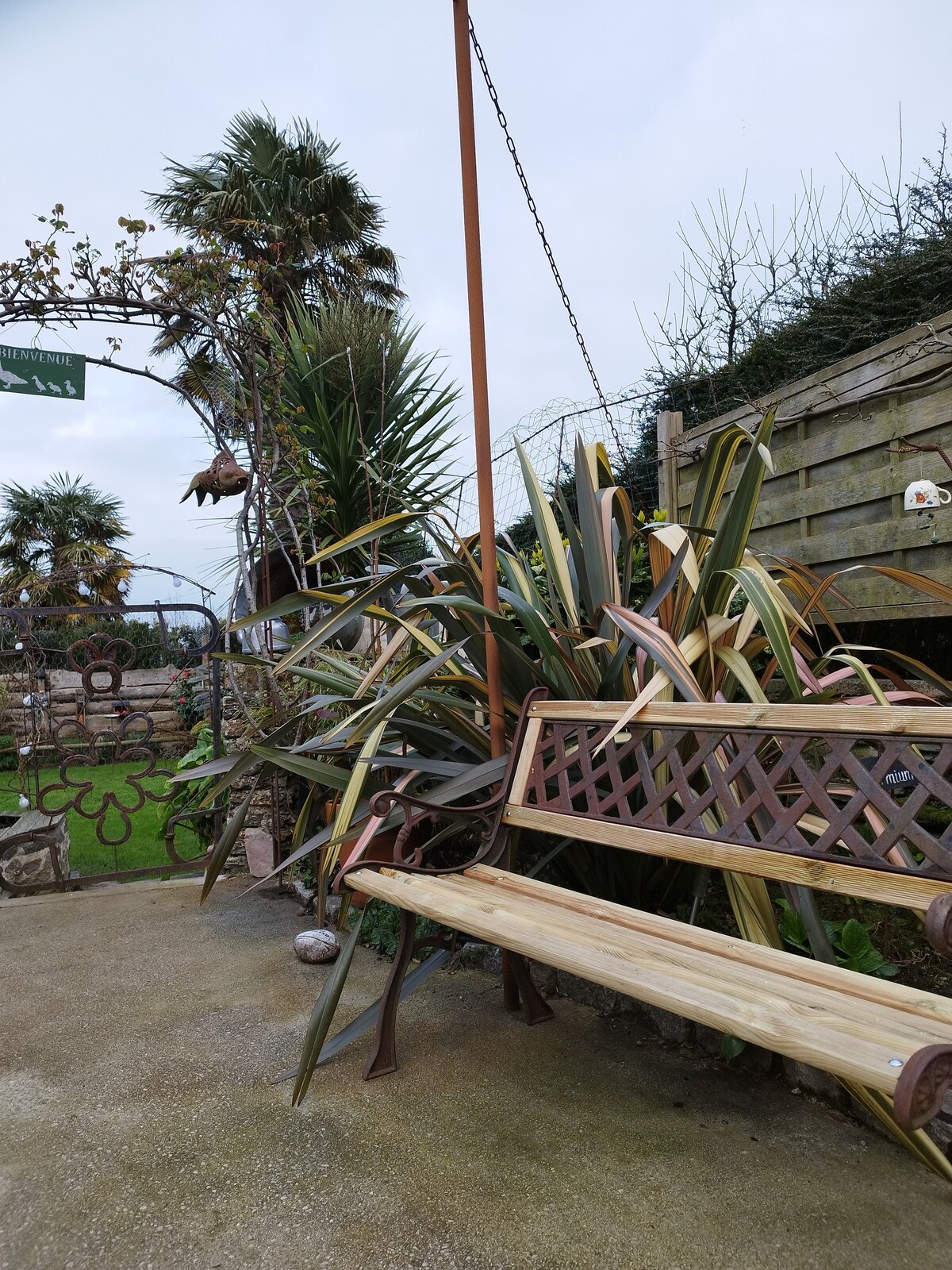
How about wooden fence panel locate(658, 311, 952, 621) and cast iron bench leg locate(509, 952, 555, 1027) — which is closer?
cast iron bench leg locate(509, 952, 555, 1027)

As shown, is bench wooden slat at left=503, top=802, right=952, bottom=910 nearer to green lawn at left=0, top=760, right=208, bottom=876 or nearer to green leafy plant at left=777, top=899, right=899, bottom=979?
green leafy plant at left=777, top=899, right=899, bottom=979

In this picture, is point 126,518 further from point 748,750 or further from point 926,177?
point 748,750

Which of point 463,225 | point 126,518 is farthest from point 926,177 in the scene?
point 126,518

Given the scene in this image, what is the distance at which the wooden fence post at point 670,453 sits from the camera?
386 centimetres

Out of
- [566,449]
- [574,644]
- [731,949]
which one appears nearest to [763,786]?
[731,949]

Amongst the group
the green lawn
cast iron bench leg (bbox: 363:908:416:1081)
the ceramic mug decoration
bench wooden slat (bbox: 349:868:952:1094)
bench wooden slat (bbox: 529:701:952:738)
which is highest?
the ceramic mug decoration

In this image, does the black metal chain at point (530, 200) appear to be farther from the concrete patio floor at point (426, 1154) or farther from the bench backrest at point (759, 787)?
the concrete patio floor at point (426, 1154)

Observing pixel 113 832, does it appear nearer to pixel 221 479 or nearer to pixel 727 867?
pixel 221 479

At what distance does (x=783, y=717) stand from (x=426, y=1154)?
3.20 ft

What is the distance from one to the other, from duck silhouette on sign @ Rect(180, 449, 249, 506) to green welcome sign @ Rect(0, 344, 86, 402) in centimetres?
54

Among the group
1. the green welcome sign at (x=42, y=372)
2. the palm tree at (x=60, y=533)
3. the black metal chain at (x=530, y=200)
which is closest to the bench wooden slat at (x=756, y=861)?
the black metal chain at (x=530, y=200)

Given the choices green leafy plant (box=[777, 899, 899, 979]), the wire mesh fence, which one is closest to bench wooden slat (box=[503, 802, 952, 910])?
green leafy plant (box=[777, 899, 899, 979])

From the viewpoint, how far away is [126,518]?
14.2 m

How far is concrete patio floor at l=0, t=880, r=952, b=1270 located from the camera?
4.01 feet
